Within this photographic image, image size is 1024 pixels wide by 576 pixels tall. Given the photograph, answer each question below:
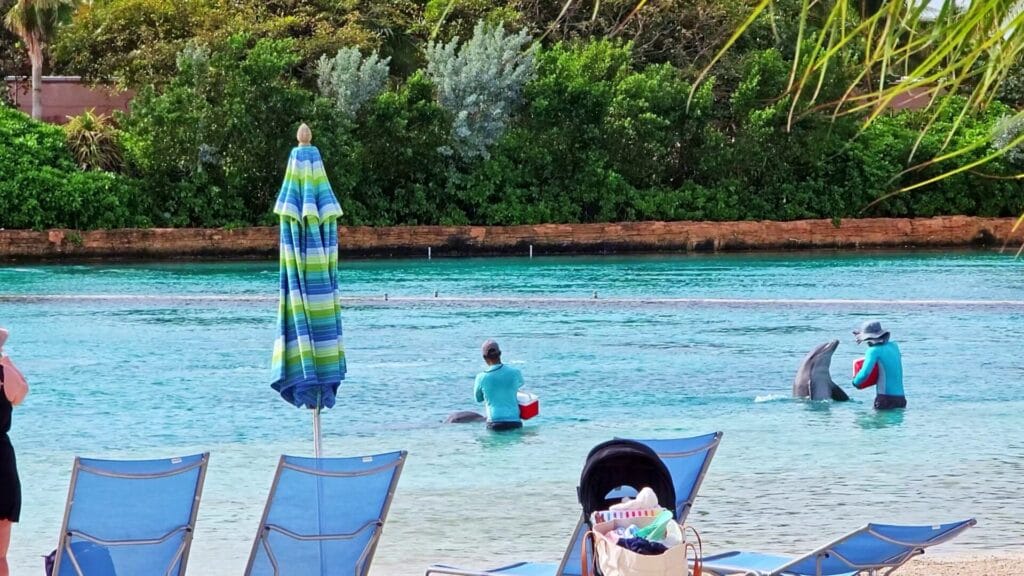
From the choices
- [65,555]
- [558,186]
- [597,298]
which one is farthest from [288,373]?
[558,186]

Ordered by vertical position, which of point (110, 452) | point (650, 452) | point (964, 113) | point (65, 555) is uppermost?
point (964, 113)

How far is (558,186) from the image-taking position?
4153cm

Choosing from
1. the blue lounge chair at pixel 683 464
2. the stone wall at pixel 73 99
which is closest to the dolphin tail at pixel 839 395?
the blue lounge chair at pixel 683 464

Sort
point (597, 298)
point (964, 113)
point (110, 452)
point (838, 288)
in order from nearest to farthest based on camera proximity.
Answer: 1. point (964, 113)
2. point (110, 452)
3. point (597, 298)
4. point (838, 288)

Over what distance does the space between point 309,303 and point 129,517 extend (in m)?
2.59

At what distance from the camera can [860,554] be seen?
5621 mm

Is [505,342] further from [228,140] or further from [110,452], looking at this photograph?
[228,140]

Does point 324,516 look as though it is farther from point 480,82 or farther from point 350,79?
point 480,82

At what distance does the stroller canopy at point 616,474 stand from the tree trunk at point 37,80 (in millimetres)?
37403

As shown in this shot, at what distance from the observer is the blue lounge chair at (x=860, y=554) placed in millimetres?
5469

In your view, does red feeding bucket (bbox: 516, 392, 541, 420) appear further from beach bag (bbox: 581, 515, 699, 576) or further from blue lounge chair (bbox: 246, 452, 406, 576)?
beach bag (bbox: 581, 515, 699, 576)

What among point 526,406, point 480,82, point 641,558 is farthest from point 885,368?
point 480,82

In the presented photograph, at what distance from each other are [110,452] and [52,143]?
1093 inches

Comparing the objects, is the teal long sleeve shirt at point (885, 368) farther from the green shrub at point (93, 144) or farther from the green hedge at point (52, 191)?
the green shrub at point (93, 144)
